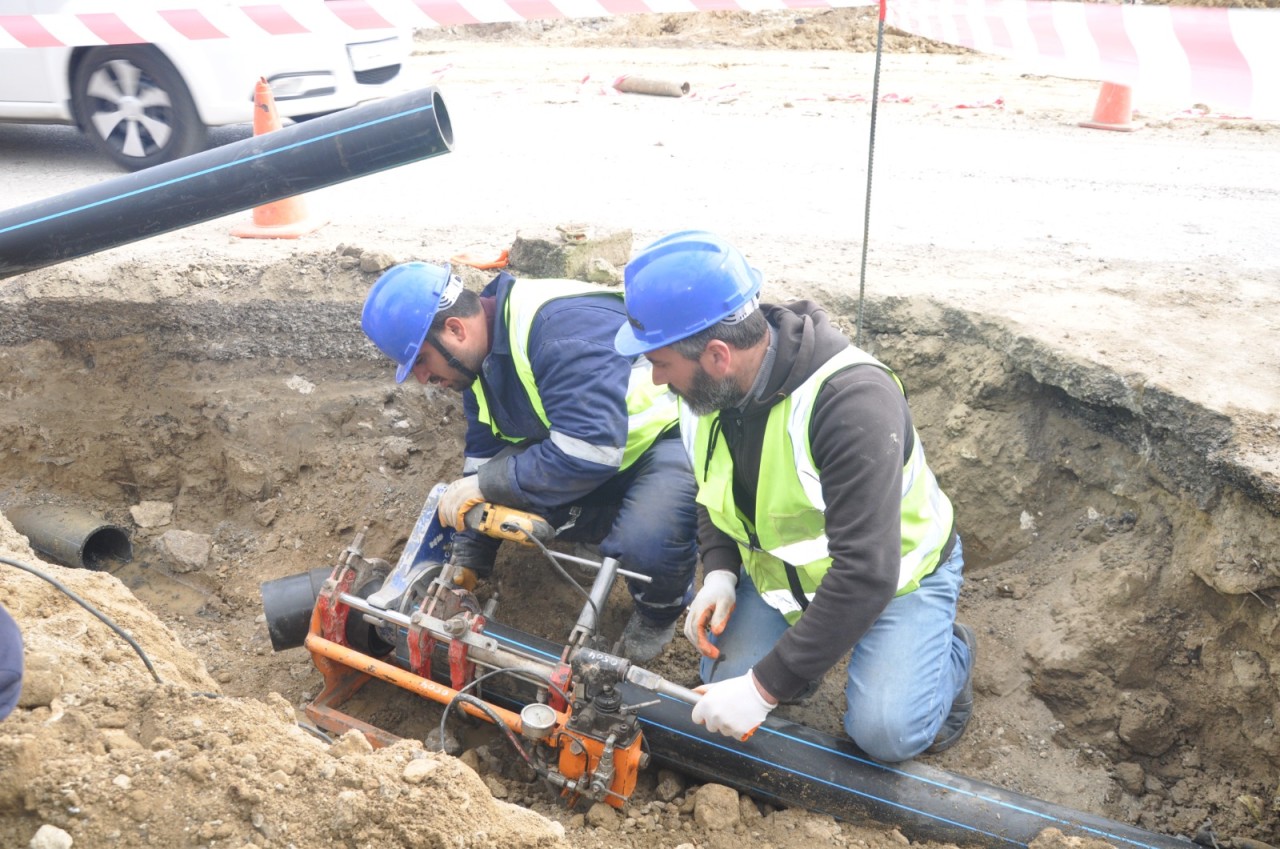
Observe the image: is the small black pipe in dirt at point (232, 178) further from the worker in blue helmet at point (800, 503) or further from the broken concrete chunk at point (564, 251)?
the broken concrete chunk at point (564, 251)

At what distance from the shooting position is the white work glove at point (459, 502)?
3.54 meters

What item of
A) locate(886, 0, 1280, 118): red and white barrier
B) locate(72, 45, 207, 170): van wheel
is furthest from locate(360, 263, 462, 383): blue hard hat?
locate(72, 45, 207, 170): van wheel

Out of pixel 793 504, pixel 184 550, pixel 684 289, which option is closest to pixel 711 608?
pixel 793 504

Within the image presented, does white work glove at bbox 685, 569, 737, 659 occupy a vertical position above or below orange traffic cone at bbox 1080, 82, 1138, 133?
below

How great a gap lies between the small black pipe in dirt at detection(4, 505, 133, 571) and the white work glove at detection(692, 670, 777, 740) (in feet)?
9.87

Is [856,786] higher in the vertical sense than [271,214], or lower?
lower

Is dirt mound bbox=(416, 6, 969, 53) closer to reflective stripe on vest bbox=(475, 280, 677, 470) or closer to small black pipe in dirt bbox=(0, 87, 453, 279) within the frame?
reflective stripe on vest bbox=(475, 280, 677, 470)

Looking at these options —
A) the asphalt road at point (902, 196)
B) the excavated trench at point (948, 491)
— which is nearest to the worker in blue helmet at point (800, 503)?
the excavated trench at point (948, 491)

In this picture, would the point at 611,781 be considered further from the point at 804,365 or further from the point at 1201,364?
the point at 1201,364

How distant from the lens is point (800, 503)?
9.66 ft

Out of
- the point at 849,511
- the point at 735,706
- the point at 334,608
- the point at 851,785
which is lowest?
the point at 851,785

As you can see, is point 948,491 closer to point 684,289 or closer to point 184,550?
point 684,289

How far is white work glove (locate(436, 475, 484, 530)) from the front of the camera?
354 centimetres

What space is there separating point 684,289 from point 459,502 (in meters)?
1.33
